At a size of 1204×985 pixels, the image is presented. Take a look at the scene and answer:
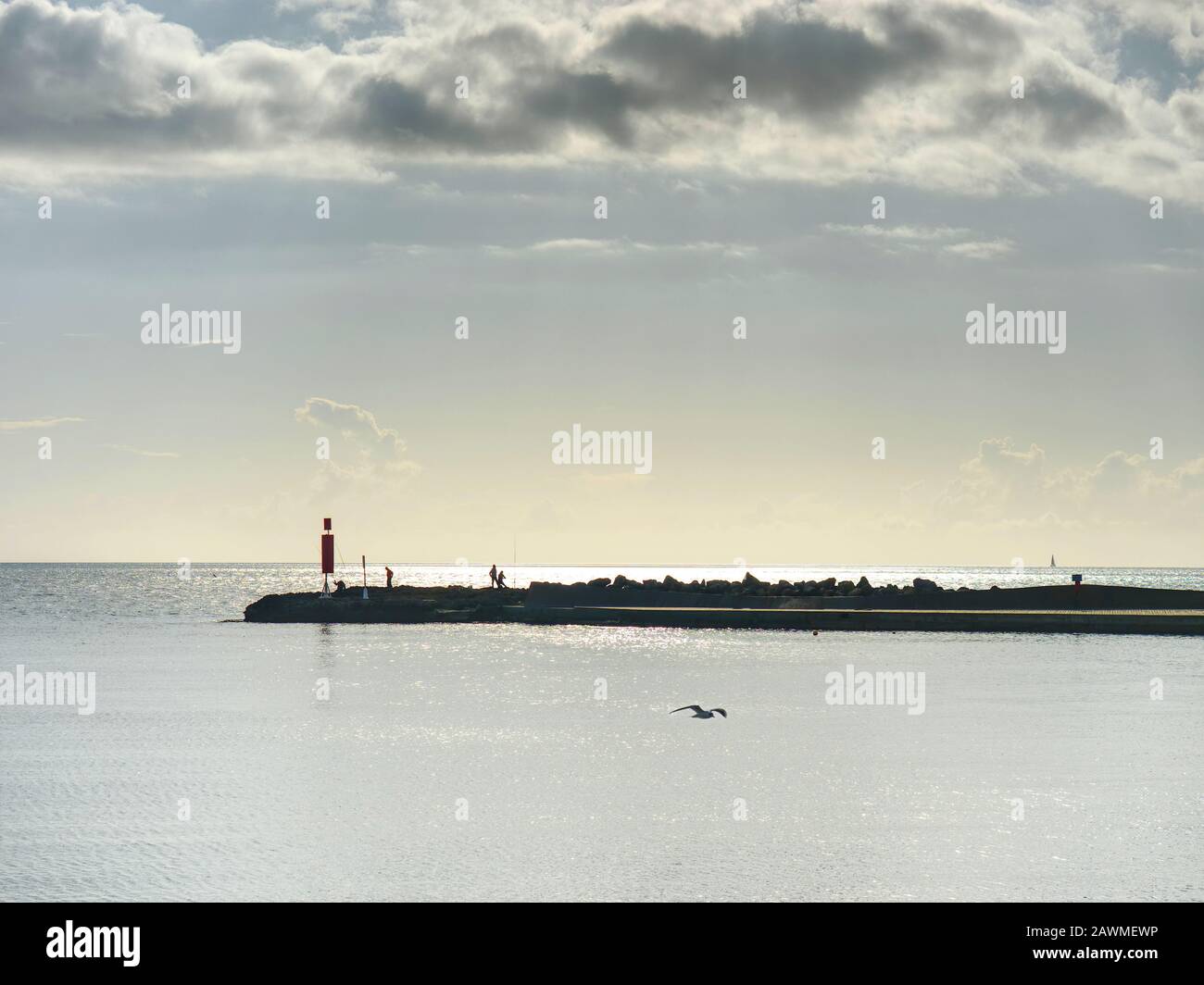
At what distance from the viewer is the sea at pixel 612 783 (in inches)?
721

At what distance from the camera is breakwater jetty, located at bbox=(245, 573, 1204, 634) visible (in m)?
61.6

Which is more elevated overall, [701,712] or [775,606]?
[775,606]

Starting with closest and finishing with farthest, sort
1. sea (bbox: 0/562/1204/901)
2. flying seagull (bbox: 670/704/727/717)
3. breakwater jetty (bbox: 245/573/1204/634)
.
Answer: sea (bbox: 0/562/1204/901)
flying seagull (bbox: 670/704/727/717)
breakwater jetty (bbox: 245/573/1204/634)

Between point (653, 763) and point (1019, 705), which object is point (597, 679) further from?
point (653, 763)

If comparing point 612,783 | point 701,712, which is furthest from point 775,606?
point 612,783

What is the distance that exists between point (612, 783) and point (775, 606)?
1975 inches

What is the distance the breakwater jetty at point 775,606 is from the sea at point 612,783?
10910 millimetres

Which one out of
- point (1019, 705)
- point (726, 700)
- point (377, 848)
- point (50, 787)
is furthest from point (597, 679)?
point (377, 848)

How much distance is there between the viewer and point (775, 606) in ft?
245

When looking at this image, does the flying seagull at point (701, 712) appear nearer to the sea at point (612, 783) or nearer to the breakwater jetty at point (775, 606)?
the sea at point (612, 783)

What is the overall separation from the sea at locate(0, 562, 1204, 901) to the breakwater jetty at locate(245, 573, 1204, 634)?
10910 mm

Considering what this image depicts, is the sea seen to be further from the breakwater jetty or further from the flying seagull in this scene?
the breakwater jetty

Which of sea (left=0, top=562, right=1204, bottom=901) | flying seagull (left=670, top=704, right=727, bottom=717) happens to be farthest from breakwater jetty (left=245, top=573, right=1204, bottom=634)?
flying seagull (left=670, top=704, right=727, bottom=717)

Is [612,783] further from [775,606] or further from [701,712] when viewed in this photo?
[775,606]
